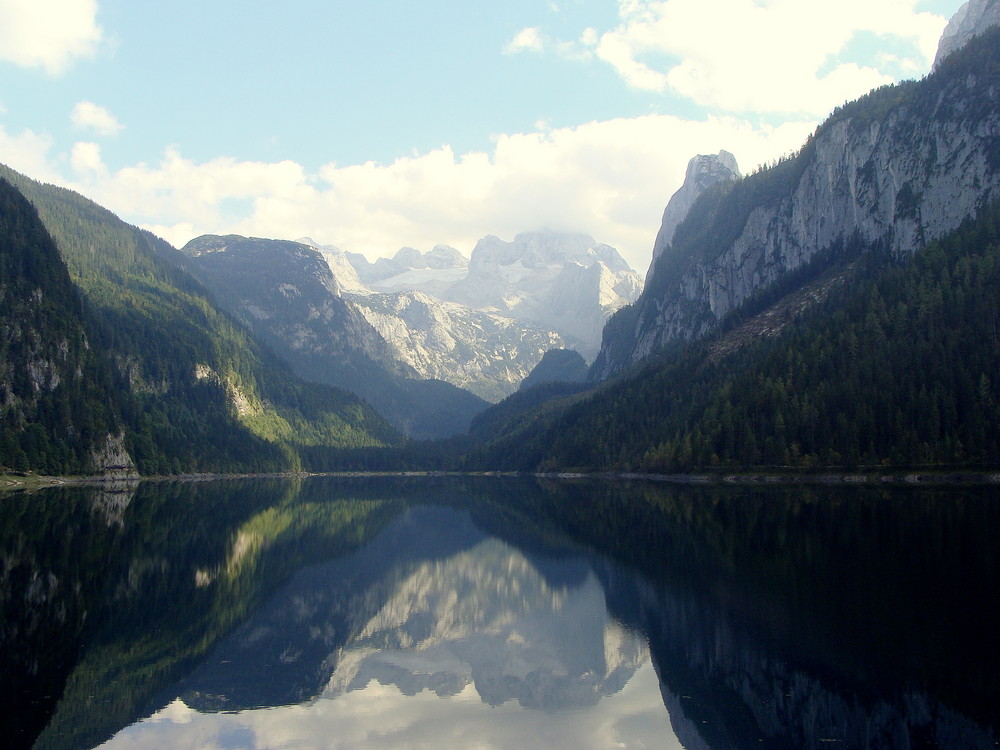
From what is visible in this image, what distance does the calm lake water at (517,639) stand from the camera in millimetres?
24359

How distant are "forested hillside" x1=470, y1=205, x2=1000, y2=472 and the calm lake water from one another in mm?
54872

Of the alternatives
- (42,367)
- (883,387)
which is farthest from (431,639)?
(42,367)

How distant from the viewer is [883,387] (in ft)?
436

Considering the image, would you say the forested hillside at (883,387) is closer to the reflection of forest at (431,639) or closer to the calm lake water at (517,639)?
the calm lake water at (517,639)

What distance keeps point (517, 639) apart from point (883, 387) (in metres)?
114

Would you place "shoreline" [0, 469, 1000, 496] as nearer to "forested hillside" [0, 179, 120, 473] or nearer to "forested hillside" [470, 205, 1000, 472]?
"forested hillside" [470, 205, 1000, 472]

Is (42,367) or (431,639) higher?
(42,367)

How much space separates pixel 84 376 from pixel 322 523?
11532 centimetres

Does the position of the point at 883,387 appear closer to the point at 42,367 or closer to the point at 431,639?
the point at 431,639

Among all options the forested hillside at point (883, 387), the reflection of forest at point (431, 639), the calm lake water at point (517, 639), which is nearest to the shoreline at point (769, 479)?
the forested hillside at point (883, 387)

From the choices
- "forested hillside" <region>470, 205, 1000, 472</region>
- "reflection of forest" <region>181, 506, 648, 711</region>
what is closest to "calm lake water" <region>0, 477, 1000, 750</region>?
"reflection of forest" <region>181, 506, 648, 711</region>

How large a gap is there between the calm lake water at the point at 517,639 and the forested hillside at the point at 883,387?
180 feet

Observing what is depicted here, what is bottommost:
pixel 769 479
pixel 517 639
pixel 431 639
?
pixel 431 639

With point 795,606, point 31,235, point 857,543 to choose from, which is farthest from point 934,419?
point 31,235
